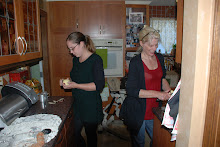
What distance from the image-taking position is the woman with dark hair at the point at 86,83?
5.41 ft

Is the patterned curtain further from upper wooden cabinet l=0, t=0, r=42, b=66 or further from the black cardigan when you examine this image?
upper wooden cabinet l=0, t=0, r=42, b=66

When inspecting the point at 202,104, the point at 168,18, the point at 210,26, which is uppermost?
the point at 168,18

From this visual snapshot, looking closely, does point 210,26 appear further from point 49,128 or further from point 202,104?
point 49,128

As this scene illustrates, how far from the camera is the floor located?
2433 mm

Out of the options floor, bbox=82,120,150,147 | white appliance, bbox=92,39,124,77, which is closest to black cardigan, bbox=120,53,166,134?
floor, bbox=82,120,150,147

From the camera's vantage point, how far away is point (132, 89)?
1442 millimetres

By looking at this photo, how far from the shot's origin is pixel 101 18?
121 inches

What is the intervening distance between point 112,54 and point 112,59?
0.09 metres

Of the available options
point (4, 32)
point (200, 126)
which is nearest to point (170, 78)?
point (200, 126)

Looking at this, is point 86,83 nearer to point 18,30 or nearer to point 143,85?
point 143,85

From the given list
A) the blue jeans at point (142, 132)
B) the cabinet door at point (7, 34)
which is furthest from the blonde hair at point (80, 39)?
the blue jeans at point (142, 132)

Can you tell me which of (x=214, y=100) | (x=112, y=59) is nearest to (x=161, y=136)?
(x=214, y=100)

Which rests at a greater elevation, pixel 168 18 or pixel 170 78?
pixel 168 18

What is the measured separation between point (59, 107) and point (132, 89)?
701 millimetres
